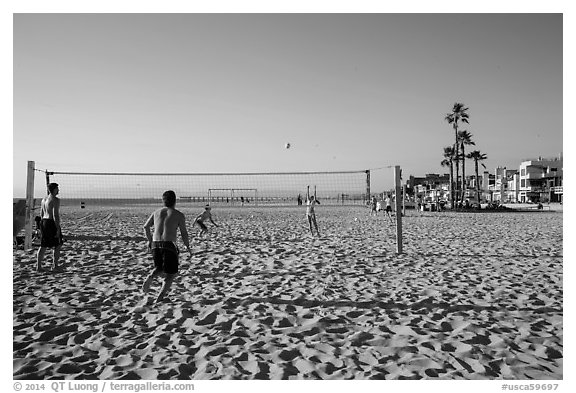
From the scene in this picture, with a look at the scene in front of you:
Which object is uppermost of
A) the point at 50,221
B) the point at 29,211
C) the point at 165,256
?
the point at 29,211

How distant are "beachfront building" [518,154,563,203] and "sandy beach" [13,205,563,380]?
65.2 meters

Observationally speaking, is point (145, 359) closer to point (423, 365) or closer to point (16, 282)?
point (423, 365)

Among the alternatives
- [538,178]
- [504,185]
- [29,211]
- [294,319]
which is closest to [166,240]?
[294,319]

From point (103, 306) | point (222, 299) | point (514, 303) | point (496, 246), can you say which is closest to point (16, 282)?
point (103, 306)

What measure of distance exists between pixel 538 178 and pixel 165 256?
74.0 meters

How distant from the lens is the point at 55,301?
4.29 m

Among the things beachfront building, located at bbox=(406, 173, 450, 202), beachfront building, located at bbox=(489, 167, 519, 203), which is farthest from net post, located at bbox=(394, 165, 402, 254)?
beachfront building, located at bbox=(406, 173, 450, 202)

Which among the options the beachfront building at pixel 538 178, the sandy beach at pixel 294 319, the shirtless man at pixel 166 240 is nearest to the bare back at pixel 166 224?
the shirtless man at pixel 166 240

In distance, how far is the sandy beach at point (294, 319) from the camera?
2797 mm

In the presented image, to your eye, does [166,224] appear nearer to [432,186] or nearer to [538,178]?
[538,178]

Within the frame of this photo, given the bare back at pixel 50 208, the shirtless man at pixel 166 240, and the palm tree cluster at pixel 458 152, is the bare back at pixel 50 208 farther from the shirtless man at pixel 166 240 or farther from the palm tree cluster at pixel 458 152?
the palm tree cluster at pixel 458 152

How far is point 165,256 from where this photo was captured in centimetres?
407

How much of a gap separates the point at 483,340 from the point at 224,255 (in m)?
5.09

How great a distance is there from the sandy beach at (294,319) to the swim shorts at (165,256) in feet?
1.54
